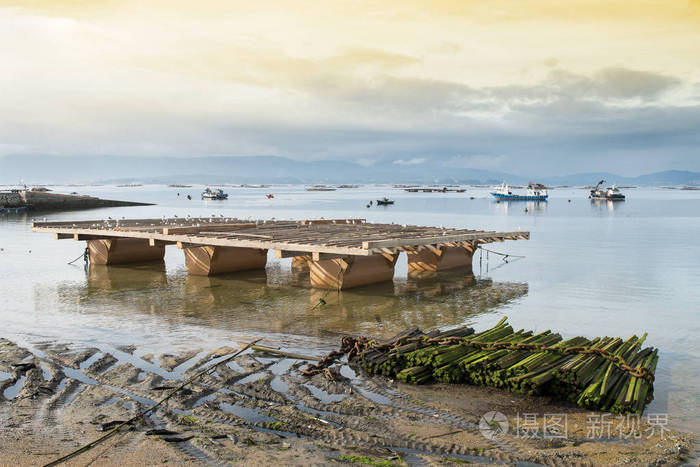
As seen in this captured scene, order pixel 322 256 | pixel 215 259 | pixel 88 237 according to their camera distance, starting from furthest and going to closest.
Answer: pixel 88 237, pixel 215 259, pixel 322 256

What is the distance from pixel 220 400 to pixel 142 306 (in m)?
8.69

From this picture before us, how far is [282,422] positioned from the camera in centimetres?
767

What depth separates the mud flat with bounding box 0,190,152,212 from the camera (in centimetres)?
6881

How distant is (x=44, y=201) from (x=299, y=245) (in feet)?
219

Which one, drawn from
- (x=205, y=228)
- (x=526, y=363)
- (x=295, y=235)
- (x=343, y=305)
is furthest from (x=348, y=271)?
(x=526, y=363)

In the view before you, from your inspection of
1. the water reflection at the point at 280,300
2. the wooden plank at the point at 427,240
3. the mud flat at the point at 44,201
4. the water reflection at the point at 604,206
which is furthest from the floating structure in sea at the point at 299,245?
the water reflection at the point at 604,206

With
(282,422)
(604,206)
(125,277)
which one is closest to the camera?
(282,422)

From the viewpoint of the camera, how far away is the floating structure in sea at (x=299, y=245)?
59.1ft

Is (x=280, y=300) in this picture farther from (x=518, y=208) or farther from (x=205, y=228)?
(x=518, y=208)

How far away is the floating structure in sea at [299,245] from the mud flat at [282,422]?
7994 millimetres

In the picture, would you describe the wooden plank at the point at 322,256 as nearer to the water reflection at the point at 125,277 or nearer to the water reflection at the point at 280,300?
the water reflection at the point at 280,300

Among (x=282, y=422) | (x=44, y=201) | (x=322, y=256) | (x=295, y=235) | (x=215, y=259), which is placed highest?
(x=44, y=201)

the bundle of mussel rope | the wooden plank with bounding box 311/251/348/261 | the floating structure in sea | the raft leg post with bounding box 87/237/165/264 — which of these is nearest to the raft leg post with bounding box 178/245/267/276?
the floating structure in sea

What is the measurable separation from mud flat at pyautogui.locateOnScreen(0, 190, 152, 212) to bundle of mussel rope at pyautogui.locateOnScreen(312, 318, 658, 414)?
7115 centimetres
